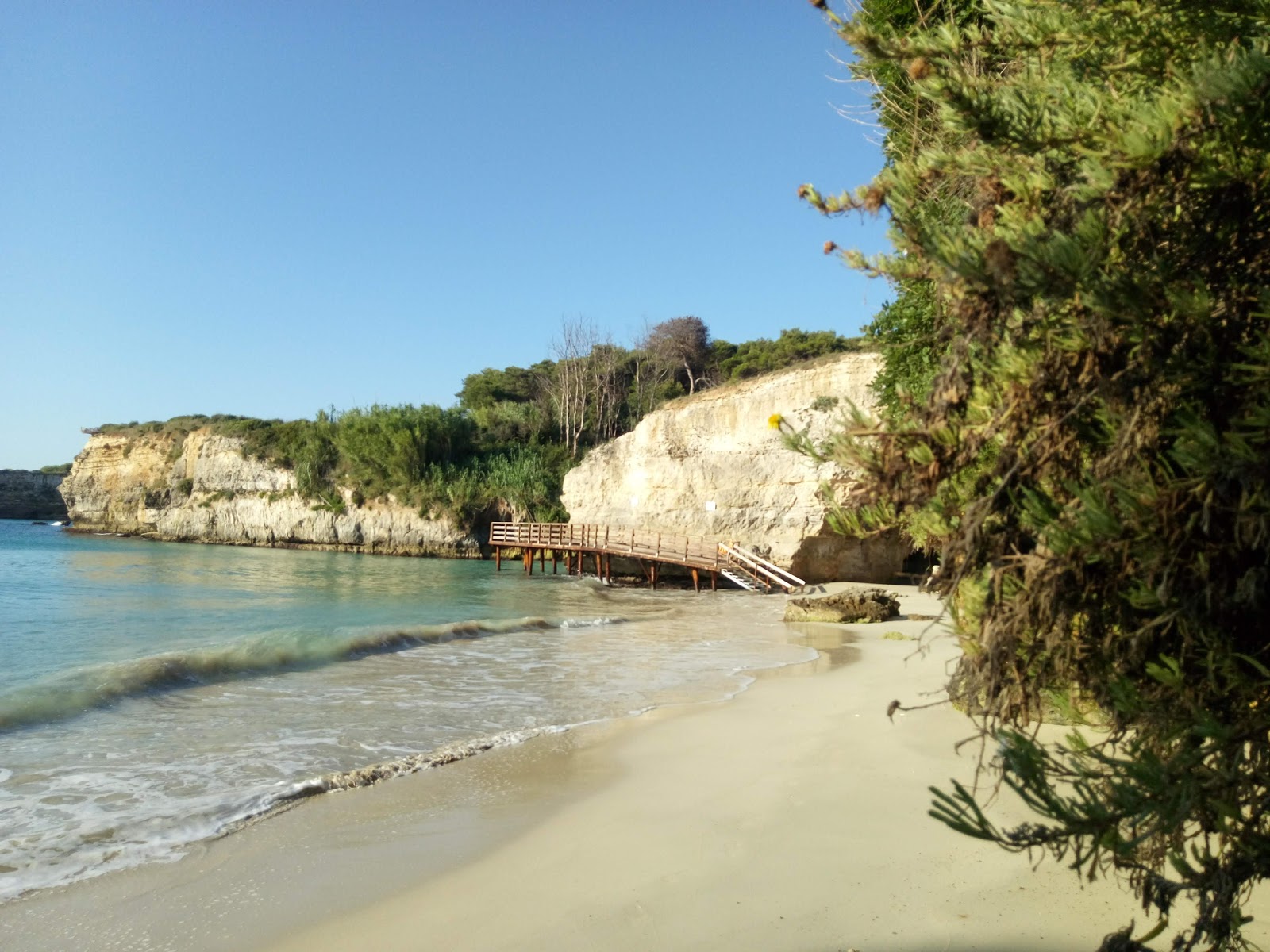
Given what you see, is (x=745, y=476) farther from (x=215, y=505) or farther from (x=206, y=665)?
(x=215, y=505)

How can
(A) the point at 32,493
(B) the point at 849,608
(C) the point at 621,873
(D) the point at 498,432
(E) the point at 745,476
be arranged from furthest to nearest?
1. (A) the point at 32,493
2. (D) the point at 498,432
3. (E) the point at 745,476
4. (B) the point at 849,608
5. (C) the point at 621,873

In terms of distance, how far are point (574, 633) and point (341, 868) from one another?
1182cm

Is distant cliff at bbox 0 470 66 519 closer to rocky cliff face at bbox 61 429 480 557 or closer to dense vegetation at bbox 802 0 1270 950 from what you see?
rocky cliff face at bbox 61 429 480 557

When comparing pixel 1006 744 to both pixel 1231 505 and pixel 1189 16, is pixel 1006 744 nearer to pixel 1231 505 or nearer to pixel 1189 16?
pixel 1231 505

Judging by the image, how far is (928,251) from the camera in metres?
2.25

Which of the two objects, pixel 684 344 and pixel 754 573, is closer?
pixel 754 573

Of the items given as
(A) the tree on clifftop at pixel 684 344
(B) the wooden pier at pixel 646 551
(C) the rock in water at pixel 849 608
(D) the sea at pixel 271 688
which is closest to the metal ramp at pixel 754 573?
(B) the wooden pier at pixel 646 551

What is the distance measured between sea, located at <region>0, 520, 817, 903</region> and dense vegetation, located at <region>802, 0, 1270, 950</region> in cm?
509

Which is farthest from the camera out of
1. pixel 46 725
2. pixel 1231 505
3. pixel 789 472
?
pixel 789 472

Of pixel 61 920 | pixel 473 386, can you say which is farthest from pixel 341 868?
pixel 473 386

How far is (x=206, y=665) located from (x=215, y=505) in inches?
1792

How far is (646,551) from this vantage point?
2936cm

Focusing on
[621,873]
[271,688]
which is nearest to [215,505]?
[271,688]

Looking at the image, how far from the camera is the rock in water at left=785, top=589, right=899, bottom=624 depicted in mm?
17031
